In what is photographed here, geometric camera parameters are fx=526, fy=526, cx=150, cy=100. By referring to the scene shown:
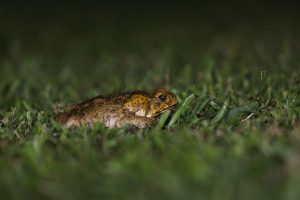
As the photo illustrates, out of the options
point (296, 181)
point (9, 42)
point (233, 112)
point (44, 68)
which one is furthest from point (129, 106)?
point (9, 42)

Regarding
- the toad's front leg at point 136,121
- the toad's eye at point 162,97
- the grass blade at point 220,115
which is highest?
the toad's eye at point 162,97

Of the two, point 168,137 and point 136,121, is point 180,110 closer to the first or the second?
point 136,121

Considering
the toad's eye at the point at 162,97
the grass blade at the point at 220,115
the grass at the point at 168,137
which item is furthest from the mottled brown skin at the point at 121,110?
the grass blade at the point at 220,115

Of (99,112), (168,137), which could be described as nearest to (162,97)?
(99,112)

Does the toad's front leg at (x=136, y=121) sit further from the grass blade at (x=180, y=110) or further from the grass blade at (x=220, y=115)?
the grass blade at (x=220, y=115)

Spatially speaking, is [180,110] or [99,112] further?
[99,112]

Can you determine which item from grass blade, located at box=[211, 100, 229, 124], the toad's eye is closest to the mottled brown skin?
the toad's eye

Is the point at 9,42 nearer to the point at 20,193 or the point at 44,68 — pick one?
the point at 44,68
